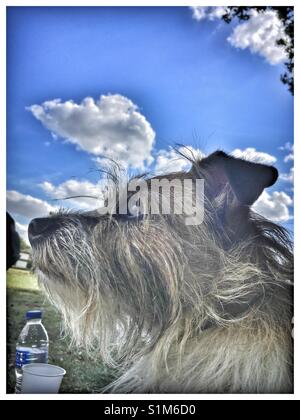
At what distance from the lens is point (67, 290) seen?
2.55m

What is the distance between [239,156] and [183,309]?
924mm

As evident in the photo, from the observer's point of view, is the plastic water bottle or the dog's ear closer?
the dog's ear

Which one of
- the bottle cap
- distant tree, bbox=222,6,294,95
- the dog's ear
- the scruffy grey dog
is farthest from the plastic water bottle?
distant tree, bbox=222,6,294,95

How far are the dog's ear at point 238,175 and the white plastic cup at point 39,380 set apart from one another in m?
1.40

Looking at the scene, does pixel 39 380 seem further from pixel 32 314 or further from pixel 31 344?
pixel 32 314

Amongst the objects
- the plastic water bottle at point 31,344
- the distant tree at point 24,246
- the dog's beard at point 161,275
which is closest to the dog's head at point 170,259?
the dog's beard at point 161,275

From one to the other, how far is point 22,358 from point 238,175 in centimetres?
161

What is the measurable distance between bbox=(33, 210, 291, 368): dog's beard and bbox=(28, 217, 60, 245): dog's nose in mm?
44

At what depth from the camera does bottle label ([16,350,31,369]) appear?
108 inches

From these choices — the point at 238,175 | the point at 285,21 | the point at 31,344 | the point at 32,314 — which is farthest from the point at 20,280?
the point at 285,21

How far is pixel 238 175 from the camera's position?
8.18 feet

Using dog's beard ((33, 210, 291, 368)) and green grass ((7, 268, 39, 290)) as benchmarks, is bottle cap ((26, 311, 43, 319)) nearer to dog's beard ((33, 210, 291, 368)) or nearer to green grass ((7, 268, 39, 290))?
green grass ((7, 268, 39, 290))

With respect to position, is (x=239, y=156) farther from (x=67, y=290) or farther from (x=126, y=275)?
(x=67, y=290)
